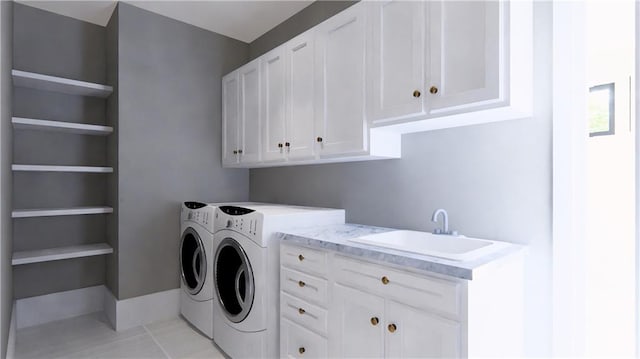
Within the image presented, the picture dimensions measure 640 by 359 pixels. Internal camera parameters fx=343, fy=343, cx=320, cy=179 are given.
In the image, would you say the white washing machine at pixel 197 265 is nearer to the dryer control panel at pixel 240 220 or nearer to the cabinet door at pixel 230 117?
the dryer control panel at pixel 240 220

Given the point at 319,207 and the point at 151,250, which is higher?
the point at 319,207

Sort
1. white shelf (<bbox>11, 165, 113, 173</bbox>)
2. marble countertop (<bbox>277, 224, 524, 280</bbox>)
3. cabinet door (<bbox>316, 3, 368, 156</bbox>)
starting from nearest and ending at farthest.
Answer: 1. marble countertop (<bbox>277, 224, 524, 280</bbox>)
2. cabinet door (<bbox>316, 3, 368, 156</bbox>)
3. white shelf (<bbox>11, 165, 113, 173</bbox>)

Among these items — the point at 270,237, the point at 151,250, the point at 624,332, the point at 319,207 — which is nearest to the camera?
the point at 624,332

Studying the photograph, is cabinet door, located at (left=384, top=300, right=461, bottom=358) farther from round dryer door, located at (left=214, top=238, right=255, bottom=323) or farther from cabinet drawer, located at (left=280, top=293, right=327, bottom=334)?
round dryer door, located at (left=214, top=238, right=255, bottom=323)

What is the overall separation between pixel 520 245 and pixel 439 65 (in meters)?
0.92

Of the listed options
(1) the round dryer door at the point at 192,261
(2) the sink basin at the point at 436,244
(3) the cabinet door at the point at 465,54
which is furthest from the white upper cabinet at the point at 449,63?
(1) the round dryer door at the point at 192,261

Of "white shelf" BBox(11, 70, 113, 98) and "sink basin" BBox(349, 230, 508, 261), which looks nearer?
"sink basin" BBox(349, 230, 508, 261)

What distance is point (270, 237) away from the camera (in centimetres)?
203

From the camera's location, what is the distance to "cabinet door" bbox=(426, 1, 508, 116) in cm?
138

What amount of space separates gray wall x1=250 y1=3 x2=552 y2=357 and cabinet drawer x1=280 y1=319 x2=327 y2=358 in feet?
2.71

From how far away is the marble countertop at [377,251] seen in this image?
123 centimetres

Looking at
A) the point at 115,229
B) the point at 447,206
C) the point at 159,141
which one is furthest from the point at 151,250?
the point at 447,206

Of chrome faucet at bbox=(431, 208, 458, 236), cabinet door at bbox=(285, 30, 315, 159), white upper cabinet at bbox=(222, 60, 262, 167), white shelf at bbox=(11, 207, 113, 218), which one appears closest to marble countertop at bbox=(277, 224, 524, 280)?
chrome faucet at bbox=(431, 208, 458, 236)

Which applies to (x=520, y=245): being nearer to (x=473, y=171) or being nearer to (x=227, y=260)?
(x=473, y=171)
